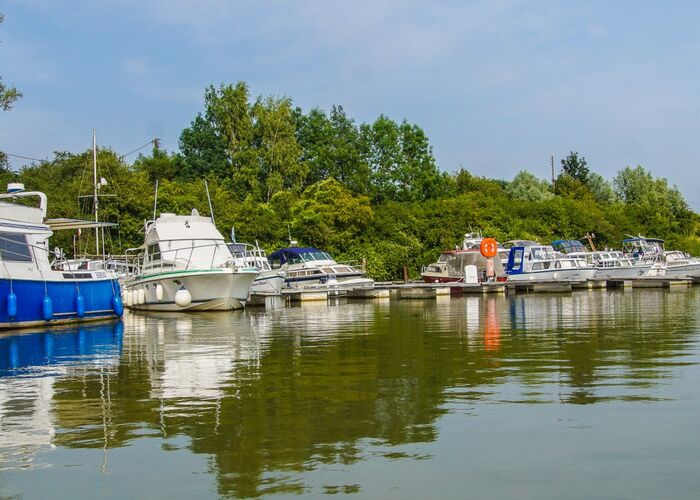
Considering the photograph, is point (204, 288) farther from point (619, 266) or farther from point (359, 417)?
point (619, 266)

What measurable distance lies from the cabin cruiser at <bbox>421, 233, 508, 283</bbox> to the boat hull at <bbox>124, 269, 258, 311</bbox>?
20.4 m

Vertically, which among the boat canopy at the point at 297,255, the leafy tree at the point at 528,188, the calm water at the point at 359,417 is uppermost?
the leafy tree at the point at 528,188

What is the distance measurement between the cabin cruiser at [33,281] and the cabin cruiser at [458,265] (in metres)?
27.6

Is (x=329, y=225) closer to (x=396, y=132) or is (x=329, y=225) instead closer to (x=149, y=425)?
(x=396, y=132)

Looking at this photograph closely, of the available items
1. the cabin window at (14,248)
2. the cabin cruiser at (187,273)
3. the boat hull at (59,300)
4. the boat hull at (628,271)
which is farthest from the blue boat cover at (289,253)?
the cabin window at (14,248)

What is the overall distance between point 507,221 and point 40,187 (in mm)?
32837

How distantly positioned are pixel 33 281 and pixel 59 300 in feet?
4.38

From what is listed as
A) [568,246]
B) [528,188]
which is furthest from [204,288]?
[528,188]

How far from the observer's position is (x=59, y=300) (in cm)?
2486

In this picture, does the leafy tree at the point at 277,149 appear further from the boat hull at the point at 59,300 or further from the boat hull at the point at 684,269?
the boat hull at the point at 59,300

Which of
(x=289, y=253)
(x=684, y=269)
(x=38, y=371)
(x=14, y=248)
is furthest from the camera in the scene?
(x=684, y=269)

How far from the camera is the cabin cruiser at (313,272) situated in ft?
139

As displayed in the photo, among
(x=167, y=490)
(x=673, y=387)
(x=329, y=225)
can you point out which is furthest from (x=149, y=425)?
(x=329, y=225)

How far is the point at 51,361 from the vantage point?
51.7 feet
